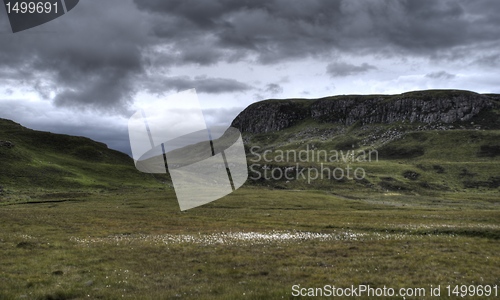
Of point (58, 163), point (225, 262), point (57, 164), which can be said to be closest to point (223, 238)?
point (225, 262)

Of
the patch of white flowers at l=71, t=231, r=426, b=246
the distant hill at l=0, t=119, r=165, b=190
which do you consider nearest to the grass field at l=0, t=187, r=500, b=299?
the patch of white flowers at l=71, t=231, r=426, b=246

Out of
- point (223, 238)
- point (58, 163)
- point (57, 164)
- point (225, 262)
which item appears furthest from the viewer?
point (58, 163)

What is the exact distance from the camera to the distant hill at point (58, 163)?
11400cm

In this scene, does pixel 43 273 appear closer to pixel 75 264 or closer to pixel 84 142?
pixel 75 264

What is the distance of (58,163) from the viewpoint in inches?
5556

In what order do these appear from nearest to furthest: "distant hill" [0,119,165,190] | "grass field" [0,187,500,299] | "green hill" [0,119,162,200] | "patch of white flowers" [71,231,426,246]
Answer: "grass field" [0,187,500,299]
"patch of white flowers" [71,231,426,246]
"green hill" [0,119,162,200]
"distant hill" [0,119,165,190]

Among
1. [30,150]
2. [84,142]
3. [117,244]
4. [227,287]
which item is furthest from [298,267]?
[84,142]

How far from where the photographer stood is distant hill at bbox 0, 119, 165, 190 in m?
114

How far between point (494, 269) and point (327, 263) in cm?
950

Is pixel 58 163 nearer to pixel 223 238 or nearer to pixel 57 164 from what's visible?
pixel 57 164

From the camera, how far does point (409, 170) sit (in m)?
171

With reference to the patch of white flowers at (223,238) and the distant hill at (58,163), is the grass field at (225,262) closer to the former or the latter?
the patch of white flowers at (223,238)

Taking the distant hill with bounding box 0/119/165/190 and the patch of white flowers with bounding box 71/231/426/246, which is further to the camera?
the distant hill with bounding box 0/119/165/190

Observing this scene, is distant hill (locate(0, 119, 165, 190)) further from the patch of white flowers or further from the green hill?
the patch of white flowers
